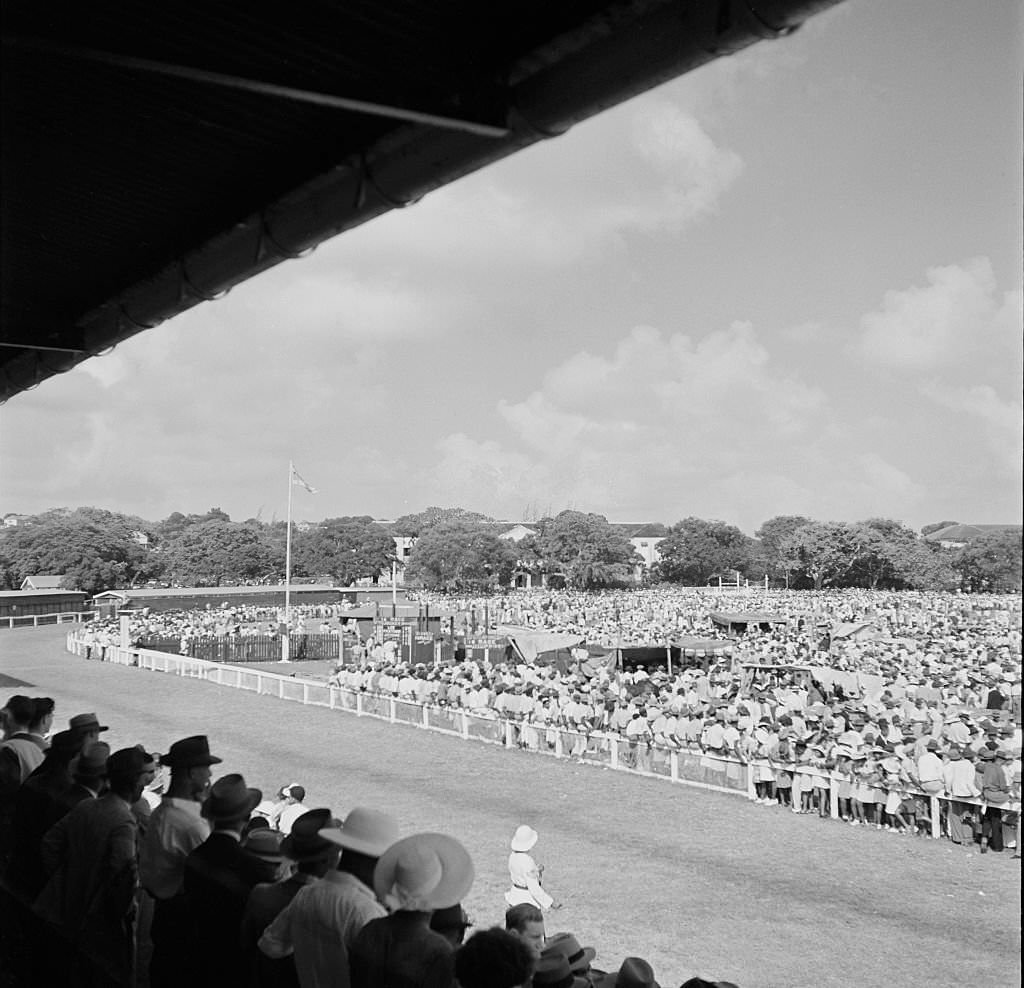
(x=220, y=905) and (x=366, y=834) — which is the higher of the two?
(x=366, y=834)

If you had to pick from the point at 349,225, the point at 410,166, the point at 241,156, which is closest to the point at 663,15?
the point at 410,166

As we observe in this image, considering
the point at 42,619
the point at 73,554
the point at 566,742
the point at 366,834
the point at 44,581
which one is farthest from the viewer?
the point at 73,554

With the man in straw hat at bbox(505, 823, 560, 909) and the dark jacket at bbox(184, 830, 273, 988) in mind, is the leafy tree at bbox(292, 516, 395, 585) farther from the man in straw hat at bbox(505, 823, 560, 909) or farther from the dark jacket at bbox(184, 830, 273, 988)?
the dark jacket at bbox(184, 830, 273, 988)

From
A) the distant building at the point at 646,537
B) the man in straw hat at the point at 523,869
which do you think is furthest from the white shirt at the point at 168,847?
A: the distant building at the point at 646,537

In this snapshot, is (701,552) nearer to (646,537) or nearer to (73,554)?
(646,537)

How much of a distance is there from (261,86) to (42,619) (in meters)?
42.0

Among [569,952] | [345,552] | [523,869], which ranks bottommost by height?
[523,869]

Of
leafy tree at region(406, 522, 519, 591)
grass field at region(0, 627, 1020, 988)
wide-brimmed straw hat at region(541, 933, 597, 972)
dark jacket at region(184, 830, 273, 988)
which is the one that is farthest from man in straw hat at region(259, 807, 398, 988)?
leafy tree at region(406, 522, 519, 591)

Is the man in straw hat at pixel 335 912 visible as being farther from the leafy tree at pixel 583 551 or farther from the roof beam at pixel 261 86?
the leafy tree at pixel 583 551

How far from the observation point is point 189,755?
2912 mm

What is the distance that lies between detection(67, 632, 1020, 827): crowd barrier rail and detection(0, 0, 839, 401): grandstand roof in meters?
7.04

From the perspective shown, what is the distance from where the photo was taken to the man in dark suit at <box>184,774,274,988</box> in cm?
229

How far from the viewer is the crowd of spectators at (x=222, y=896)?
182cm

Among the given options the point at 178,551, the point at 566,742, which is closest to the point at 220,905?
the point at 566,742
